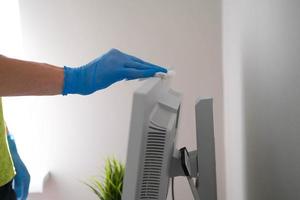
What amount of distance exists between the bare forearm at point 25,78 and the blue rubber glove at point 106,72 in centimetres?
5

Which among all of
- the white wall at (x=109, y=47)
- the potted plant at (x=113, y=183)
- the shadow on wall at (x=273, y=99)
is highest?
the white wall at (x=109, y=47)

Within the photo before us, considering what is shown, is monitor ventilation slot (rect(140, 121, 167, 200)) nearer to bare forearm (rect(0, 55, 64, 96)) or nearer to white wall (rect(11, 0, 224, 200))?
bare forearm (rect(0, 55, 64, 96))

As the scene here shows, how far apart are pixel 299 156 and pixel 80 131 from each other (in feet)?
5.53

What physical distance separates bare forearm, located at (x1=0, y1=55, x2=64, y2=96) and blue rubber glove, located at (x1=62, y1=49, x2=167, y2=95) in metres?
0.05

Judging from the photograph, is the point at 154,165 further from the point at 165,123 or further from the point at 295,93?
the point at 295,93

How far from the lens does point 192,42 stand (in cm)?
195

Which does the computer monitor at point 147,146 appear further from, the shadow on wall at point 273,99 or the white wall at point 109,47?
the white wall at point 109,47

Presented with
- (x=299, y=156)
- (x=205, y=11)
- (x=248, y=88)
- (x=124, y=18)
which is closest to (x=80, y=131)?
(x=124, y=18)

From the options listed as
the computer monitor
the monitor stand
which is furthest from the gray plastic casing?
the monitor stand

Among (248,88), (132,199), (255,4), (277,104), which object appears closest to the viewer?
(132,199)

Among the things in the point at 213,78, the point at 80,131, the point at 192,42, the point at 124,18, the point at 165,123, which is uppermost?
the point at 124,18

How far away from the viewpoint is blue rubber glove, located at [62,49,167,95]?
929 mm

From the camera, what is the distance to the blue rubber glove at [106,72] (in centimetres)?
93

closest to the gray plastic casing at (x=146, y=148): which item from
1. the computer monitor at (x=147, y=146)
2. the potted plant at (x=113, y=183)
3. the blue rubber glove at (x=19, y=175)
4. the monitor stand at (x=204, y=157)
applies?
the computer monitor at (x=147, y=146)
